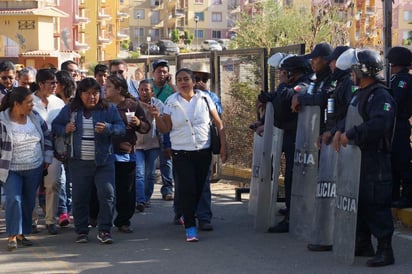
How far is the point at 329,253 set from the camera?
847cm

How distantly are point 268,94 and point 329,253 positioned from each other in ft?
6.58

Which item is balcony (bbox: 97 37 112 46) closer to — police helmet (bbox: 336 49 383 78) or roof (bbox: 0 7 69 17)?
roof (bbox: 0 7 69 17)

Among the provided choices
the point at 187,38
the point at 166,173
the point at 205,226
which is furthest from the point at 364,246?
the point at 187,38

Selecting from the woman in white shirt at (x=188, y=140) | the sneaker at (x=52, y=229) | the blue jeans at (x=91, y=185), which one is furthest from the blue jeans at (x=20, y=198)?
the woman in white shirt at (x=188, y=140)

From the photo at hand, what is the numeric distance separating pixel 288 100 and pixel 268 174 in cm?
93

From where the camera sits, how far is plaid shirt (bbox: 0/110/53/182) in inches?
353

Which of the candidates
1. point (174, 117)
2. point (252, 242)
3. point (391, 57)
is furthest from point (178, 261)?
point (391, 57)

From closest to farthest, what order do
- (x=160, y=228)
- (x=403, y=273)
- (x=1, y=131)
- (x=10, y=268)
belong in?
1. (x=403, y=273)
2. (x=10, y=268)
3. (x=1, y=131)
4. (x=160, y=228)

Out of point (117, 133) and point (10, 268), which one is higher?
point (117, 133)

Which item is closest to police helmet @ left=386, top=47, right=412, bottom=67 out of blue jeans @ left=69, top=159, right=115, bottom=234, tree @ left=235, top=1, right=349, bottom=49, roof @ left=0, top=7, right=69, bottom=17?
blue jeans @ left=69, top=159, right=115, bottom=234

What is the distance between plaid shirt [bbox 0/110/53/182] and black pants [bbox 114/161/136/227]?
817 millimetres

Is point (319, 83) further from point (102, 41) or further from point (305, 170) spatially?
point (102, 41)

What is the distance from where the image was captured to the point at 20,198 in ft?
29.9

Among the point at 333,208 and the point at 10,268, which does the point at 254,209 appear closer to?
the point at 333,208
